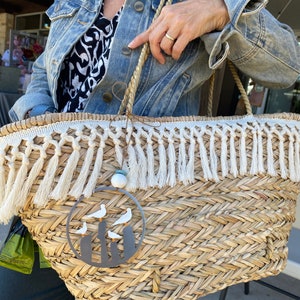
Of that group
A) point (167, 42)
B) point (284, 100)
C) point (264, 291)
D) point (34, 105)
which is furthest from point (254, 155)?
point (284, 100)

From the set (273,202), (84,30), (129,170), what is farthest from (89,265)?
(84,30)

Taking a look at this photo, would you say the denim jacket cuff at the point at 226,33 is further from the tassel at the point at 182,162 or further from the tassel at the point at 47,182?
the tassel at the point at 47,182

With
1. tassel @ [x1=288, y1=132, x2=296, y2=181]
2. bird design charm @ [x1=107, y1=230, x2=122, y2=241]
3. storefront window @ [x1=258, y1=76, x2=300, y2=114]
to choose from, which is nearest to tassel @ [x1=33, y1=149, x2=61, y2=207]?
bird design charm @ [x1=107, y1=230, x2=122, y2=241]

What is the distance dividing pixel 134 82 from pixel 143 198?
7.4 inches

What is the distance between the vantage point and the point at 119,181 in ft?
1.70

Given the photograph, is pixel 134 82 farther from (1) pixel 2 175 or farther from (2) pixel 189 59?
(1) pixel 2 175

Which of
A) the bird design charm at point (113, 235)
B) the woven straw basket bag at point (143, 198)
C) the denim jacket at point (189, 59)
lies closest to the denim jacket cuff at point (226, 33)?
the denim jacket at point (189, 59)

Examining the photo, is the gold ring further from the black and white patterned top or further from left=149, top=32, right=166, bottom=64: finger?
the black and white patterned top

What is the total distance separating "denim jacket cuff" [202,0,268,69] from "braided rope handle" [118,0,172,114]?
0.10 m

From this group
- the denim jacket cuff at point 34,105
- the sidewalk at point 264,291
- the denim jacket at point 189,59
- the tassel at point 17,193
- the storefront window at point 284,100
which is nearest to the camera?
the tassel at point 17,193

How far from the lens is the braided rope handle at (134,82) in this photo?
566 mm

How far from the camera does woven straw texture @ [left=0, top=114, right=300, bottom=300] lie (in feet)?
1.69

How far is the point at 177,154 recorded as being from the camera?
580 mm

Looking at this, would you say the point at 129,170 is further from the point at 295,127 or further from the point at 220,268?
the point at 295,127
